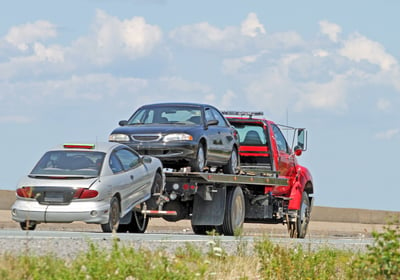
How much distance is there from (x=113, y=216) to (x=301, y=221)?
8309mm

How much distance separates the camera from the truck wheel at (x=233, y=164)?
23.2 meters

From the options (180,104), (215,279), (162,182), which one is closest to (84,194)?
(162,182)

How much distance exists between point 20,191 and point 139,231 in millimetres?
3599

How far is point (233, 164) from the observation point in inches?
926

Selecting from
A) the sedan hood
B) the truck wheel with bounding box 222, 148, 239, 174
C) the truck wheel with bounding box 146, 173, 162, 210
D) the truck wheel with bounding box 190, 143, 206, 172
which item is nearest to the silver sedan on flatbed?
the truck wheel with bounding box 146, 173, 162, 210

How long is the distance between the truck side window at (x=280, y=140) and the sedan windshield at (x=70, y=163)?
714 centimetres

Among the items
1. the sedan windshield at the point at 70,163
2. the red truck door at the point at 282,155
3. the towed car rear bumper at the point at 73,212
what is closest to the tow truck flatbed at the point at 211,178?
the red truck door at the point at 282,155

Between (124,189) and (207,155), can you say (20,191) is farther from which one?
(207,155)

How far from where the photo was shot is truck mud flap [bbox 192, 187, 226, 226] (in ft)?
72.9

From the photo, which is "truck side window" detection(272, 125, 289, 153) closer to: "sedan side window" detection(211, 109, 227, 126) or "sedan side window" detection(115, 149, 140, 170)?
"sedan side window" detection(211, 109, 227, 126)

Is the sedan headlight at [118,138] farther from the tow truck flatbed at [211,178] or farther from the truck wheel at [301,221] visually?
the truck wheel at [301,221]

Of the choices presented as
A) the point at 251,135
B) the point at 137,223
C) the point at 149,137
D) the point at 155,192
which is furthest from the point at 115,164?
the point at 251,135

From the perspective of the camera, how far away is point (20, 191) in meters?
18.8

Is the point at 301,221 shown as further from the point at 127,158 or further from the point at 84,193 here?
the point at 84,193
